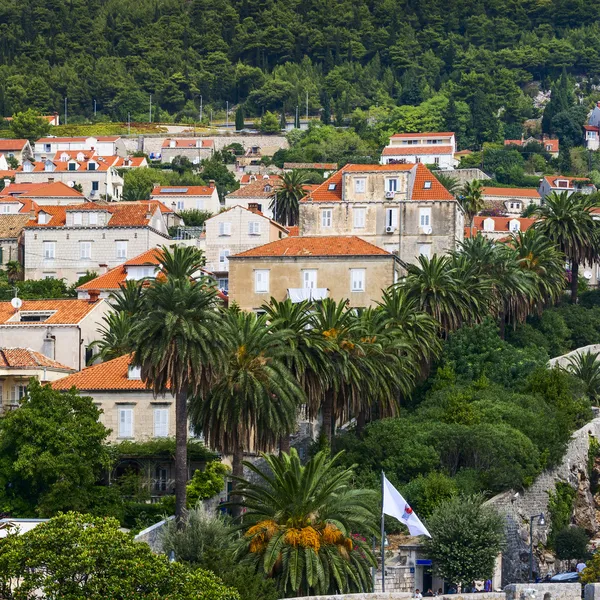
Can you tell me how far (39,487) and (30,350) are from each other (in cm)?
1734


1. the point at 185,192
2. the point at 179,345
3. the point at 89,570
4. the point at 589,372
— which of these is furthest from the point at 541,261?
the point at 185,192

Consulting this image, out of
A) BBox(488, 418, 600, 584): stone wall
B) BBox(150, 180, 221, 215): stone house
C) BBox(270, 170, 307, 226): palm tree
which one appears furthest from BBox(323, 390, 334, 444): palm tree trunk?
BBox(150, 180, 221, 215): stone house

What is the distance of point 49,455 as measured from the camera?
2840 inches

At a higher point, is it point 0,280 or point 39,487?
point 0,280

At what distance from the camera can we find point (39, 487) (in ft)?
238

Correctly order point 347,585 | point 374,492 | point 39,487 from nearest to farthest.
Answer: point 347,585 → point 374,492 → point 39,487

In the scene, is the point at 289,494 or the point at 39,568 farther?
the point at 289,494

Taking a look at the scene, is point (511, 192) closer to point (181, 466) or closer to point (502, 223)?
point (502, 223)

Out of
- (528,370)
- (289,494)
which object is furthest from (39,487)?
(528,370)

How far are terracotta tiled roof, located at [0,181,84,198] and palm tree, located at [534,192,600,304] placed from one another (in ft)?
164

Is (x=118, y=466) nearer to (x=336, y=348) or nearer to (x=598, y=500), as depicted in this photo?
(x=336, y=348)

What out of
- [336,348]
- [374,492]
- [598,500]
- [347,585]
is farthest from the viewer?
[598,500]

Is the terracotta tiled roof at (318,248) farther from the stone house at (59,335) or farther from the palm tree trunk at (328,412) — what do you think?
the palm tree trunk at (328,412)

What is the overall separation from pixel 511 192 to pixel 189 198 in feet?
123
